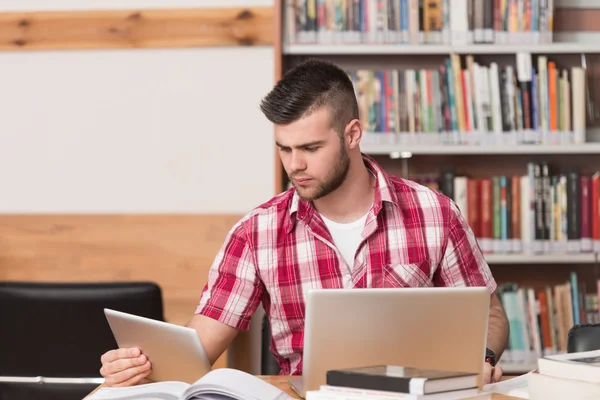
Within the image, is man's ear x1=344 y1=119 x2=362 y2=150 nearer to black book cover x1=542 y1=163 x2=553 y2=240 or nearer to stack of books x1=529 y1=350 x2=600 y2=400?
stack of books x1=529 y1=350 x2=600 y2=400

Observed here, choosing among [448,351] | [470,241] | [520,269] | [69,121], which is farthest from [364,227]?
[69,121]

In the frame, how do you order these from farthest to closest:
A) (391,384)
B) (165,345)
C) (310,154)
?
(310,154) < (165,345) < (391,384)

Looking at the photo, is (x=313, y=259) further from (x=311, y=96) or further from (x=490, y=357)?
(x=490, y=357)

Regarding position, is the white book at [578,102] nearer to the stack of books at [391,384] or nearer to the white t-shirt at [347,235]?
the white t-shirt at [347,235]

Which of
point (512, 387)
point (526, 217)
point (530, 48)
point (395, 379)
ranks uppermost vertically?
point (530, 48)

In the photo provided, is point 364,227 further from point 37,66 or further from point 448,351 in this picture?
point 37,66

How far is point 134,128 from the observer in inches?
121

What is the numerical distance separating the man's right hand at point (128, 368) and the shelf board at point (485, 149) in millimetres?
1475

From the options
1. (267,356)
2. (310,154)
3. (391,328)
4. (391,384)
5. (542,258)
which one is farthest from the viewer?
(542,258)

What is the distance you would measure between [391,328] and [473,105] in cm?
166

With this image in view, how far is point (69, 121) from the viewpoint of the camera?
3086 mm

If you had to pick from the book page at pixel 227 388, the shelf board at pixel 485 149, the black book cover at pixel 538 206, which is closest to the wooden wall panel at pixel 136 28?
the shelf board at pixel 485 149

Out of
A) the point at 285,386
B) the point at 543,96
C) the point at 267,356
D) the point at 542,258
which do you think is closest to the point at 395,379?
the point at 285,386

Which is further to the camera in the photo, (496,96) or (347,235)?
(496,96)
